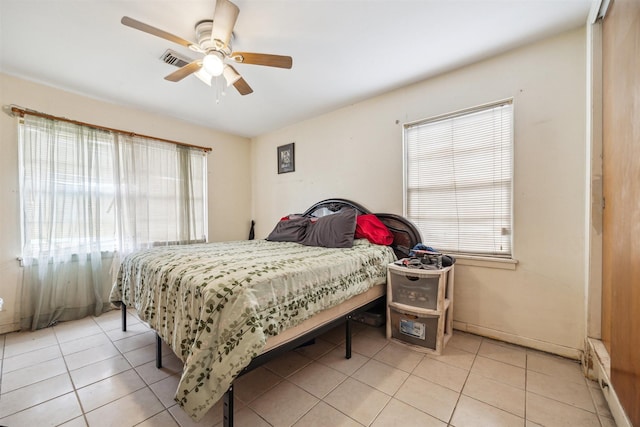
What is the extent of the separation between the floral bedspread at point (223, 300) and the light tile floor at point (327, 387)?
1.38 feet

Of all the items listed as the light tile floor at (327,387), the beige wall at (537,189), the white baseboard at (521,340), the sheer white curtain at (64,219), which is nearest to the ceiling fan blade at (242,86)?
the beige wall at (537,189)

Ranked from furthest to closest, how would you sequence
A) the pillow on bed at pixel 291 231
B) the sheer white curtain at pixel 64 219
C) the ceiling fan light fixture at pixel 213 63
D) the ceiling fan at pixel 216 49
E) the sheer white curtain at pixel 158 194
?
1. the sheer white curtain at pixel 158 194
2. the pillow on bed at pixel 291 231
3. the sheer white curtain at pixel 64 219
4. the ceiling fan light fixture at pixel 213 63
5. the ceiling fan at pixel 216 49

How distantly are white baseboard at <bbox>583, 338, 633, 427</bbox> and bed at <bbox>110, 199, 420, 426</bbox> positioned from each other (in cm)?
139

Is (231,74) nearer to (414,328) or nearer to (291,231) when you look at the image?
(291,231)

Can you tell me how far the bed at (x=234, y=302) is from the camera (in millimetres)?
1120

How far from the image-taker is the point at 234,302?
1.19 meters

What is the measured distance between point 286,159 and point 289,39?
209cm

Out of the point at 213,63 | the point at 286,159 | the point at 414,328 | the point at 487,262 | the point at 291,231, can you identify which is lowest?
the point at 414,328

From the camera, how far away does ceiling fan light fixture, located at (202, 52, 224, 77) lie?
173cm

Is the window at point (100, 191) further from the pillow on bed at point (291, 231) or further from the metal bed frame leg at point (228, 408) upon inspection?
the metal bed frame leg at point (228, 408)

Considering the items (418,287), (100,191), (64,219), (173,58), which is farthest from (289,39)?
(64,219)

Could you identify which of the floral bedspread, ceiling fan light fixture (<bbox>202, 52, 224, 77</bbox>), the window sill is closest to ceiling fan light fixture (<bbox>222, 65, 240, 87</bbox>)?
ceiling fan light fixture (<bbox>202, 52, 224, 77</bbox>)

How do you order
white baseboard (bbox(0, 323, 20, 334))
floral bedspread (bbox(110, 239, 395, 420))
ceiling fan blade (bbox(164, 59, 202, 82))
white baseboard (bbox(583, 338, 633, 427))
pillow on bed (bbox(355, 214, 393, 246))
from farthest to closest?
pillow on bed (bbox(355, 214, 393, 246)) → white baseboard (bbox(0, 323, 20, 334)) → ceiling fan blade (bbox(164, 59, 202, 82)) → white baseboard (bbox(583, 338, 633, 427)) → floral bedspread (bbox(110, 239, 395, 420))

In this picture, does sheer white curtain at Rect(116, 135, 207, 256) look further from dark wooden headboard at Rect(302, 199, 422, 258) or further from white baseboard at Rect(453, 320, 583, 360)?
white baseboard at Rect(453, 320, 583, 360)
